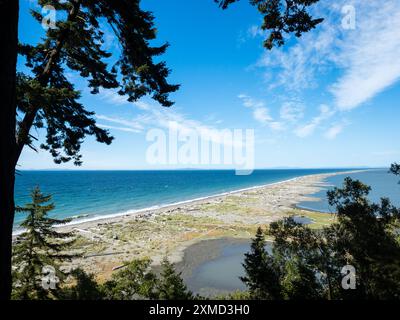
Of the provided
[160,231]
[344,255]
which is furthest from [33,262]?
[160,231]

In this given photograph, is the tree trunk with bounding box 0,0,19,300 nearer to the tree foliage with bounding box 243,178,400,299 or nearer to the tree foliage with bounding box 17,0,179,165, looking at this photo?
the tree foliage with bounding box 17,0,179,165

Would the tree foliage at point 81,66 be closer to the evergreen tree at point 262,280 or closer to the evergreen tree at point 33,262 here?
the evergreen tree at point 33,262

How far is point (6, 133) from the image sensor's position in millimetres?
4188

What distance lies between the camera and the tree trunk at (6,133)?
410 centimetres

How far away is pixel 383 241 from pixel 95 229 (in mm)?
36060

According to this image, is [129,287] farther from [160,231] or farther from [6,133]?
[160,231]

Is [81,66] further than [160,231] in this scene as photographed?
No

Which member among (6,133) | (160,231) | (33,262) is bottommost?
(160,231)

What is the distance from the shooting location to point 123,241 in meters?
32.4

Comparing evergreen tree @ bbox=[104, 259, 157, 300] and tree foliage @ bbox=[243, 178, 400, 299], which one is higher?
tree foliage @ bbox=[243, 178, 400, 299]

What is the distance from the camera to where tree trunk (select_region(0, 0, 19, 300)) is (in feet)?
13.5

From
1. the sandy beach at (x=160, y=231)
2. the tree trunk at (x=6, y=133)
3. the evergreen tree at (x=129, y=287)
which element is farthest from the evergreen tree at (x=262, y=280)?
the sandy beach at (x=160, y=231)

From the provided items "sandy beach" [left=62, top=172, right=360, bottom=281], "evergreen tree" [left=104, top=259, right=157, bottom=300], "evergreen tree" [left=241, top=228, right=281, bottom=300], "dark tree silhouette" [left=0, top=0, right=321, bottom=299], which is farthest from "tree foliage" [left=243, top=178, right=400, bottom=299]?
"sandy beach" [left=62, top=172, right=360, bottom=281]
